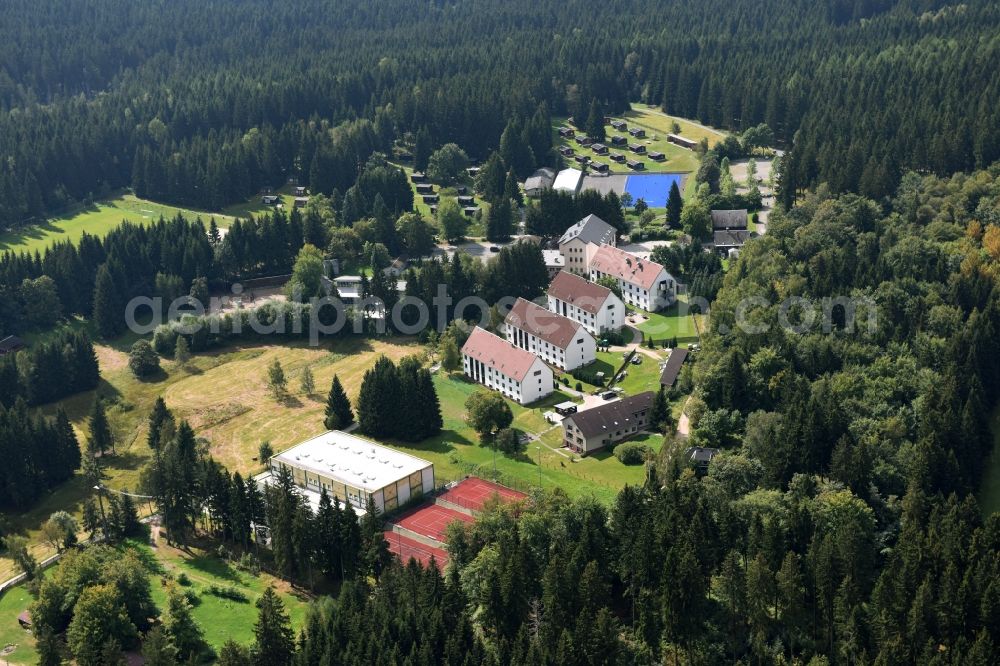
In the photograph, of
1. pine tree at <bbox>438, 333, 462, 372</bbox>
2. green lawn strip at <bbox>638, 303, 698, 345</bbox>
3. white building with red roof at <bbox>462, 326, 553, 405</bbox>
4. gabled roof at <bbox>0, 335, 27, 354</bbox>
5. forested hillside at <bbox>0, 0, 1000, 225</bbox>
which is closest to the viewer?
white building with red roof at <bbox>462, 326, 553, 405</bbox>

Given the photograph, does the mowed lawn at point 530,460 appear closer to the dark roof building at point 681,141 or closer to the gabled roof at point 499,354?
the gabled roof at point 499,354

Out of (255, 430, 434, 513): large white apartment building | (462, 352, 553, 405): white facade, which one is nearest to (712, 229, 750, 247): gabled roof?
(462, 352, 553, 405): white facade

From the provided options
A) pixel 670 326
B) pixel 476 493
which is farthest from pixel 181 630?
pixel 670 326

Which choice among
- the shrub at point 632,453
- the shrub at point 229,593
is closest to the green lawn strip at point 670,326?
the shrub at point 632,453

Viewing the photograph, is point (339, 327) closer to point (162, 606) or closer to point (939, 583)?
point (162, 606)

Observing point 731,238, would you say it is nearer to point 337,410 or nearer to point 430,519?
point 337,410

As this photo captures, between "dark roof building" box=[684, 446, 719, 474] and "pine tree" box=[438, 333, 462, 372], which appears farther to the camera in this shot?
"pine tree" box=[438, 333, 462, 372]

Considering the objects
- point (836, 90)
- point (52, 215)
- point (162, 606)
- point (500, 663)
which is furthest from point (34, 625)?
point (836, 90)

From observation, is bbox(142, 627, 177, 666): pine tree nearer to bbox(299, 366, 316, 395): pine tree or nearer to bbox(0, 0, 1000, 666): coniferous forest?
bbox(0, 0, 1000, 666): coniferous forest
